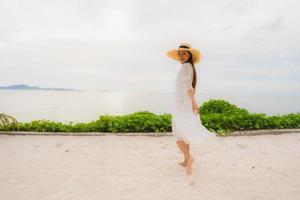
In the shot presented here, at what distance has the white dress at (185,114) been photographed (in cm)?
545

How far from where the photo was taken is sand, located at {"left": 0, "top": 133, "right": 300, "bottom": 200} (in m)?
4.71

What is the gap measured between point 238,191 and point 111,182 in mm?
2145

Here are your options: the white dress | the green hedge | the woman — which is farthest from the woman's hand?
the green hedge

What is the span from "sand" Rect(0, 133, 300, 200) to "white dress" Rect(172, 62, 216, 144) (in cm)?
76

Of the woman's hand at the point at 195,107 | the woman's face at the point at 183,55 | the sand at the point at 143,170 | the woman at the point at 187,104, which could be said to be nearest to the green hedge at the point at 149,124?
the sand at the point at 143,170

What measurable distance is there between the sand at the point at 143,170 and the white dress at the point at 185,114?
30.1 inches

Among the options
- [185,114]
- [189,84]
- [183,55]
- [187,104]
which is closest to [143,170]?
[185,114]

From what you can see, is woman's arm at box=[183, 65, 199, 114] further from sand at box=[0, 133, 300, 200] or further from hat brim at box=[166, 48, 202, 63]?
sand at box=[0, 133, 300, 200]

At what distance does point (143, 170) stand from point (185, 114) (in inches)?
55.3

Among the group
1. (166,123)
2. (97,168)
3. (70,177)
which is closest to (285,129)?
(166,123)

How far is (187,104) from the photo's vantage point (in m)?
5.56

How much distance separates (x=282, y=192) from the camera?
4.80 metres

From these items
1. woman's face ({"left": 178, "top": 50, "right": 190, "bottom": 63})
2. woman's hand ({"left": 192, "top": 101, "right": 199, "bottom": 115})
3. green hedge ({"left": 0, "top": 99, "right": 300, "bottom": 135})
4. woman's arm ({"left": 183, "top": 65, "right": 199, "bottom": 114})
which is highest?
woman's face ({"left": 178, "top": 50, "right": 190, "bottom": 63})

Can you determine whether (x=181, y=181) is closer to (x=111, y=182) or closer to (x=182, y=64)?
(x=111, y=182)
